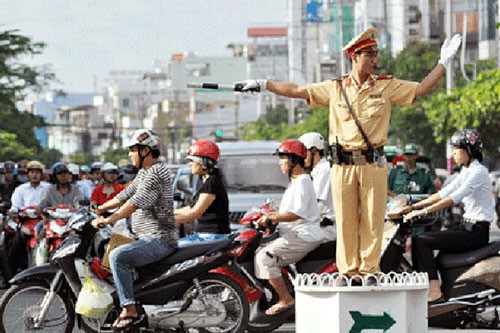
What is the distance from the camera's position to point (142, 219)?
41.7ft

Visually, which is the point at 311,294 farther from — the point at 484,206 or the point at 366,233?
the point at 484,206

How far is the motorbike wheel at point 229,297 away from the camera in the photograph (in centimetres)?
1255

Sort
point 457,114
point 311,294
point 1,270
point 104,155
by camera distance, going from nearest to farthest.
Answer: point 311,294
point 1,270
point 457,114
point 104,155

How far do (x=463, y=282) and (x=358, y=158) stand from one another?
3.71 meters

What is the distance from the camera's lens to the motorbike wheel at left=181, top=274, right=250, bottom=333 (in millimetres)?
12555

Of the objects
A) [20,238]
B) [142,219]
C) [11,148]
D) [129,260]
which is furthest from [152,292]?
[11,148]

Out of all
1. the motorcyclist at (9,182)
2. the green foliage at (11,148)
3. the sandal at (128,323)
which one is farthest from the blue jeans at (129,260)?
the green foliage at (11,148)

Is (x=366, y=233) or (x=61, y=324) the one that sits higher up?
(x=366, y=233)

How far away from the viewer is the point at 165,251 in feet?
41.3

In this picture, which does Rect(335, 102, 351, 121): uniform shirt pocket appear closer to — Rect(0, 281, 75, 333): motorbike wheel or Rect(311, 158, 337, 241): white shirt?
Rect(0, 281, 75, 333): motorbike wheel

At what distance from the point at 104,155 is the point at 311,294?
169m

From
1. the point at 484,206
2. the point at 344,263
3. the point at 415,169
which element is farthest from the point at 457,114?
the point at 344,263

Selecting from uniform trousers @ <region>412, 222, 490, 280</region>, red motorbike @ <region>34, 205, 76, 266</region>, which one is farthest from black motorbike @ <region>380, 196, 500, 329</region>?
red motorbike @ <region>34, 205, 76, 266</region>

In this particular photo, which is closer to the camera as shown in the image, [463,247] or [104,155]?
[463,247]
